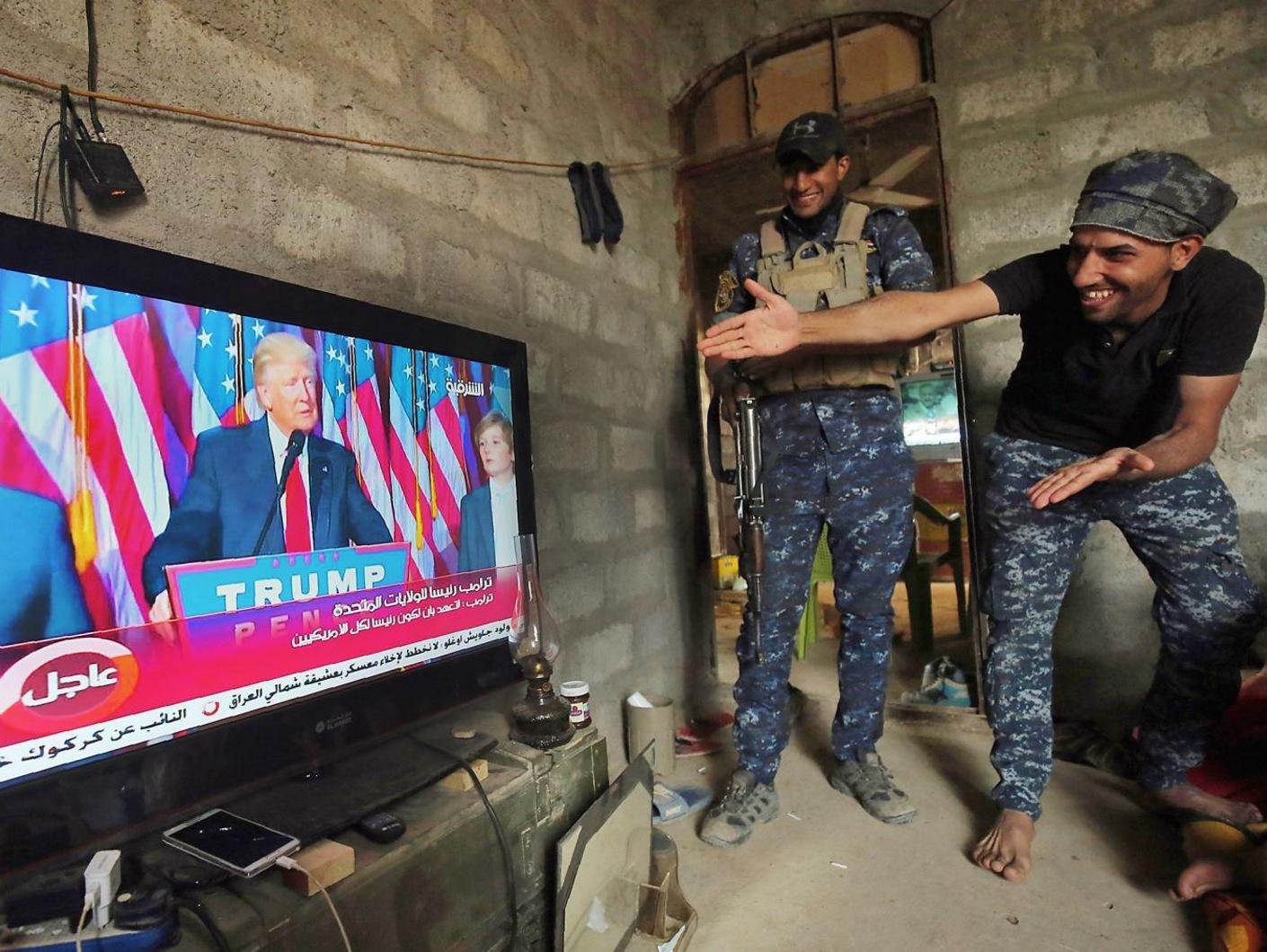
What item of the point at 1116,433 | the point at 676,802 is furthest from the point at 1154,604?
the point at 676,802

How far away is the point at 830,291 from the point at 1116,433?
71 centimetres

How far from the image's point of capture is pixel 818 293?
1798 mm

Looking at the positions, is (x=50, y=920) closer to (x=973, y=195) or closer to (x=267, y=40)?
(x=267, y=40)

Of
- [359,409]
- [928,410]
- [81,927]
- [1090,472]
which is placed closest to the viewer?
[81,927]

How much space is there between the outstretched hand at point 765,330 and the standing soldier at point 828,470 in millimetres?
251

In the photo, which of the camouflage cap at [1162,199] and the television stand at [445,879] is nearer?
the television stand at [445,879]

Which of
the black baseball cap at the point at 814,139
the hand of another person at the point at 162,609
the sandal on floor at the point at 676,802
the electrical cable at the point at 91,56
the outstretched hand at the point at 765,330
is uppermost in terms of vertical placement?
the black baseball cap at the point at 814,139

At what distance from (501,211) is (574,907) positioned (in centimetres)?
155

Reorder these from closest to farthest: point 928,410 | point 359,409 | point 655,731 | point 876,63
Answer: point 359,409 → point 655,731 → point 876,63 → point 928,410

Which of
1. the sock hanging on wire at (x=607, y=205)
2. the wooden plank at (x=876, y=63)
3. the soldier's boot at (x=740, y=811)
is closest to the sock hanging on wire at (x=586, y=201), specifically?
the sock hanging on wire at (x=607, y=205)

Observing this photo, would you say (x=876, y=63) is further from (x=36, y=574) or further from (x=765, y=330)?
(x=36, y=574)

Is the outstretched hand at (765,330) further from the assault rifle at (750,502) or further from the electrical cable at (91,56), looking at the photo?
the electrical cable at (91,56)

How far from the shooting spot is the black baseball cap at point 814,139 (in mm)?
1756

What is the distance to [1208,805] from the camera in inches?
62.3
